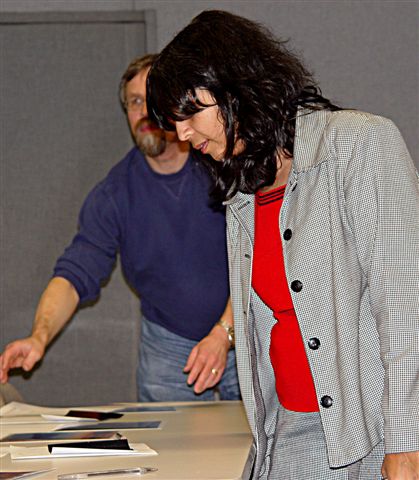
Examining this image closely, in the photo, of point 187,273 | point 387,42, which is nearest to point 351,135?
point 187,273

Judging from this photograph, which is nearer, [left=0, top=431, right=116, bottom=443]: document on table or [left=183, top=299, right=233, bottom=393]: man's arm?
[left=0, top=431, right=116, bottom=443]: document on table

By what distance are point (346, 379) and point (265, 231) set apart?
1.17ft

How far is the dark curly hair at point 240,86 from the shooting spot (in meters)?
1.64

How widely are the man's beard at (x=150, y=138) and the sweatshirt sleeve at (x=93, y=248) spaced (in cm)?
21

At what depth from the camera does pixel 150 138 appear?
9.55 ft

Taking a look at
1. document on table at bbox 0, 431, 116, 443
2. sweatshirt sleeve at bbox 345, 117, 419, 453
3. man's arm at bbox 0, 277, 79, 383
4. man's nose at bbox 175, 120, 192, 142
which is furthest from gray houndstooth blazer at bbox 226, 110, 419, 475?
man's arm at bbox 0, 277, 79, 383

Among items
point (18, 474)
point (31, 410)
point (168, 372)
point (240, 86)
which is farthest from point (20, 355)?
point (240, 86)

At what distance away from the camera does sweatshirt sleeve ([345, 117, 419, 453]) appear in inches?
56.1

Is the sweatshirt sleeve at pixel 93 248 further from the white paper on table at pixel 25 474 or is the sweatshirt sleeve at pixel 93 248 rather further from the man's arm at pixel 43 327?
the white paper on table at pixel 25 474

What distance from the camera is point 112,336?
376 cm

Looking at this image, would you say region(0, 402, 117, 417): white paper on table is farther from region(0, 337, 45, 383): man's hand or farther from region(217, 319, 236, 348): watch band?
region(217, 319, 236, 348): watch band

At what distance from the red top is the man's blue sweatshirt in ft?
3.30

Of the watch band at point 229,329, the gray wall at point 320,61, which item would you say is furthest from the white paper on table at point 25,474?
the gray wall at point 320,61

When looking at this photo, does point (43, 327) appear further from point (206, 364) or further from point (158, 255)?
point (206, 364)
